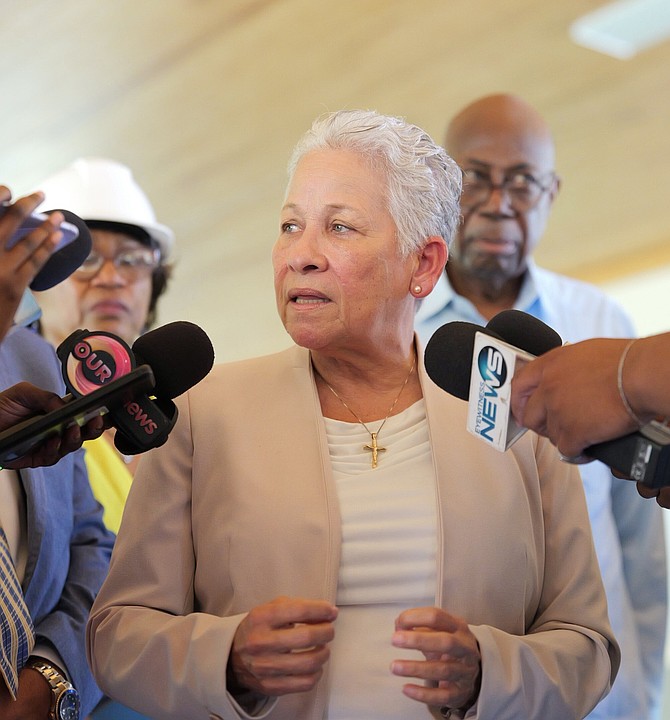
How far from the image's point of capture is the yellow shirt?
2.91 m

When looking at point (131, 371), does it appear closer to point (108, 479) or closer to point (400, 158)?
point (400, 158)

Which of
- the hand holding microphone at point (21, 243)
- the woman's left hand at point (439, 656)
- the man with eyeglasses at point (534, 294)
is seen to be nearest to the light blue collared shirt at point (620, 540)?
the man with eyeglasses at point (534, 294)

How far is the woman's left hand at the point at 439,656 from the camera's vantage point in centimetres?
170

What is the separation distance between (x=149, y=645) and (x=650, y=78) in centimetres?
457

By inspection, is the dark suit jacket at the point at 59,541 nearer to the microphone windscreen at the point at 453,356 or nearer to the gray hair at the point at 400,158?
the gray hair at the point at 400,158

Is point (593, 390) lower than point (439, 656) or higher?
higher

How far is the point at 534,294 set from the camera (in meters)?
3.37

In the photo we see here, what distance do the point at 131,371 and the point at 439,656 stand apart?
691 mm

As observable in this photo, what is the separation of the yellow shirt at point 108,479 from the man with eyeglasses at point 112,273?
45 millimetres

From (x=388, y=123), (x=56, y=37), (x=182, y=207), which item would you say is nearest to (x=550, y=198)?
(x=388, y=123)

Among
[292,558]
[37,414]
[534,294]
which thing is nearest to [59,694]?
[292,558]

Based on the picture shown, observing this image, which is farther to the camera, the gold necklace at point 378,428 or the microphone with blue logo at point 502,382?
the gold necklace at point 378,428

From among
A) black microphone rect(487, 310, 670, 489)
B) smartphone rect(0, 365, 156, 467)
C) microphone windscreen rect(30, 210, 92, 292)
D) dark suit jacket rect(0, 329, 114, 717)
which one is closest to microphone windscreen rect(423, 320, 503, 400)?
black microphone rect(487, 310, 670, 489)

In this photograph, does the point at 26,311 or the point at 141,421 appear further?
the point at 26,311
